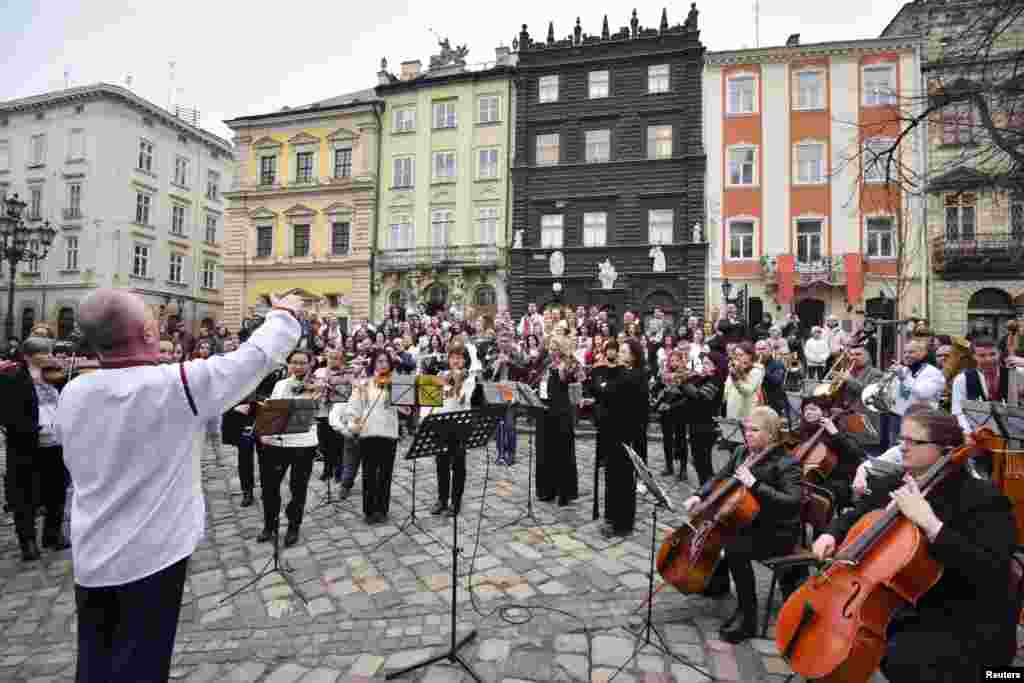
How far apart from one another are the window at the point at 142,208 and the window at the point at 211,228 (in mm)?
5129

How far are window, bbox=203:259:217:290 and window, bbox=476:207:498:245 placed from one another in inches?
1008

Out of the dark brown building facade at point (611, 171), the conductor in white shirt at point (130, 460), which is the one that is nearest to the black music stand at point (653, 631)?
the conductor in white shirt at point (130, 460)

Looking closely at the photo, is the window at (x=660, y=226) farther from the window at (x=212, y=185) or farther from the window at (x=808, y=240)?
the window at (x=212, y=185)

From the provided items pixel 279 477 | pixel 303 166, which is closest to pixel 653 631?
pixel 279 477

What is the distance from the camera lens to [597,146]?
28.3 meters

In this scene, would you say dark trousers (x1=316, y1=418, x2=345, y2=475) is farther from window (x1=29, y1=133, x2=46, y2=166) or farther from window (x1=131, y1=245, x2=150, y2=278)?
window (x1=29, y1=133, x2=46, y2=166)

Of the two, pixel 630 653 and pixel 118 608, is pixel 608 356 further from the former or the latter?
pixel 118 608

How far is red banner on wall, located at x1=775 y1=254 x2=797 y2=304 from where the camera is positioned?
2445cm

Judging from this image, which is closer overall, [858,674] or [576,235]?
[858,674]

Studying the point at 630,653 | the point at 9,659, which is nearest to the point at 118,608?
the point at 9,659

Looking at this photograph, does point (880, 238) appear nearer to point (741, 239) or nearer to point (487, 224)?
point (741, 239)

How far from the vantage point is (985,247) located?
23.2 meters

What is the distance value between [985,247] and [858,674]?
1118 inches

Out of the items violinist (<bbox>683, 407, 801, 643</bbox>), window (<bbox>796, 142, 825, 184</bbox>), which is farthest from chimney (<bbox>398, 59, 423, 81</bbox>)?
violinist (<bbox>683, 407, 801, 643</bbox>)
